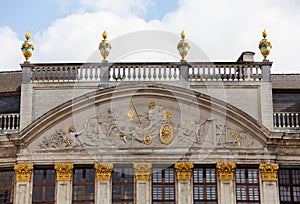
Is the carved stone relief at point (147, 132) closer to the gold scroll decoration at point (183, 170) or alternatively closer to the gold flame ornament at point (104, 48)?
the gold scroll decoration at point (183, 170)

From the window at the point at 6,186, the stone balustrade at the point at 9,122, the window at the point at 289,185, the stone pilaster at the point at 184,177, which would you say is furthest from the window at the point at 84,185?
the window at the point at 289,185

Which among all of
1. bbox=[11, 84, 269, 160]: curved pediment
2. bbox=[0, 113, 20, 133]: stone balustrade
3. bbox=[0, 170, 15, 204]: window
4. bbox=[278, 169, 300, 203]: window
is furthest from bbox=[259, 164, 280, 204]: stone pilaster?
bbox=[0, 113, 20, 133]: stone balustrade

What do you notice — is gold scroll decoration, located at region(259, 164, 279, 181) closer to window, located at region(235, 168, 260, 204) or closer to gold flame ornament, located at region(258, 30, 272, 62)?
window, located at region(235, 168, 260, 204)

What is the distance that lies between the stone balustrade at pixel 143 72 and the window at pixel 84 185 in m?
3.20

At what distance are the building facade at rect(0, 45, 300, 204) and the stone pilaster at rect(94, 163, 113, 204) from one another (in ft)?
0.11

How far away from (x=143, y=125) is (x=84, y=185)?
284 centimetres

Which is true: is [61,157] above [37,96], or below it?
below

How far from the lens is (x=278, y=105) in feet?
81.9

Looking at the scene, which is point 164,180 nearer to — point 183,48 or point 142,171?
point 142,171

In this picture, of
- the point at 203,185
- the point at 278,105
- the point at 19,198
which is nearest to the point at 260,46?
the point at 278,105

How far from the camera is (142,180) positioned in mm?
23078

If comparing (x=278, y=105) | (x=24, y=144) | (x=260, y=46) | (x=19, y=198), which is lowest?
(x=19, y=198)

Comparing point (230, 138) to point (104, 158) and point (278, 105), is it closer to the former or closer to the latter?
point (278, 105)

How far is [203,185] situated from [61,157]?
4.85 m
